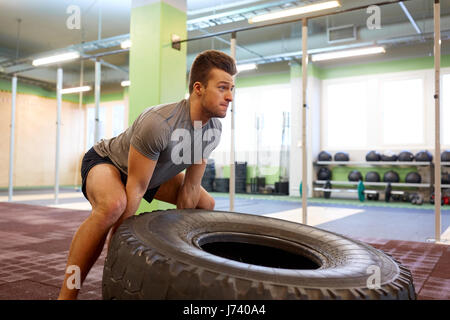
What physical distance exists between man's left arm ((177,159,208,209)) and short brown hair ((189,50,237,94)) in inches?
13.1

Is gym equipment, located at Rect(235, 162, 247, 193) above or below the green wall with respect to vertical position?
below

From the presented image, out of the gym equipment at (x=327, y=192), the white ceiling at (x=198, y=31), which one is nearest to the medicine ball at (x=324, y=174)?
the gym equipment at (x=327, y=192)

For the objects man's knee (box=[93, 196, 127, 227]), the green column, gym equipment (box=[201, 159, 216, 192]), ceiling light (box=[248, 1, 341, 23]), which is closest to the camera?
man's knee (box=[93, 196, 127, 227])

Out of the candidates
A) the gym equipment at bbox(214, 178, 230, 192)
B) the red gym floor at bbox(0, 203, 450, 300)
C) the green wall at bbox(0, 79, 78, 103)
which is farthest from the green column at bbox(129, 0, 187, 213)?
the green wall at bbox(0, 79, 78, 103)

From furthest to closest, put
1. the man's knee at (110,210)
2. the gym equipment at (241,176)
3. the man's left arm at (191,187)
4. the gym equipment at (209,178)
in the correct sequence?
the gym equipment at (209,178), the gym equipment at (241,176), the man's left arm at (191,187), the man's knee at (110,210)

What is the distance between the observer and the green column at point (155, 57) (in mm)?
3844

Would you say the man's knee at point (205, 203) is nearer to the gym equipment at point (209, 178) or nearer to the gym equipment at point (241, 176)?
the gym equipment at point (241, 176)

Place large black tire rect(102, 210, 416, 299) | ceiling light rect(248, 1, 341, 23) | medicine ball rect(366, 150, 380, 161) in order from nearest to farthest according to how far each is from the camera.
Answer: large black tire rect(102, 210, 416, 299), ceiling light rect(248, 1, 341, 23), medicine ball rect(366, 150, 380, 161)

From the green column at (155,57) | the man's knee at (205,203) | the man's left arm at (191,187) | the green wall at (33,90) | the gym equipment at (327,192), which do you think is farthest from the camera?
the green wall at (33,90)

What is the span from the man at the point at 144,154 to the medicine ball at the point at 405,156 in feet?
21.8

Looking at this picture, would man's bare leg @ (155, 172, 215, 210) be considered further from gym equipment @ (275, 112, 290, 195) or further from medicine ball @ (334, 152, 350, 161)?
gym equipment @ (275, 112, 290, 195)

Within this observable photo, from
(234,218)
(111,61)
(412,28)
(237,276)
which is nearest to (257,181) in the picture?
(412,28)

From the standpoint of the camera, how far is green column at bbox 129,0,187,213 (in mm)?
3844

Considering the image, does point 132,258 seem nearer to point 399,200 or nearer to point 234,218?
point 234,218
